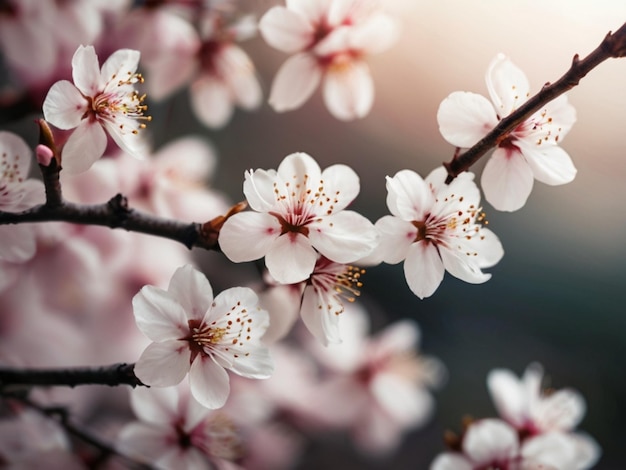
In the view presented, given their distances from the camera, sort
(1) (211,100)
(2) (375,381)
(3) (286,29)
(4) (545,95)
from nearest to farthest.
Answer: (4) (545,95) → (3) (286,29) → (1) (211,100) → (2) (375,381)

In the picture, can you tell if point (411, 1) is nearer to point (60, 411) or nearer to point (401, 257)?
point (401, 257)

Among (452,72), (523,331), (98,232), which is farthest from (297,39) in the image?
(523,331)

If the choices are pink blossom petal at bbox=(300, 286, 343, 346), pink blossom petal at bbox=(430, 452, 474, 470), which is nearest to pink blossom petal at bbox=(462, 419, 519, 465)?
pink blossom petal at bbox=(430, 452, 474, 470)

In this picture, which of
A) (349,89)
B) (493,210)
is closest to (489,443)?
(493,210)

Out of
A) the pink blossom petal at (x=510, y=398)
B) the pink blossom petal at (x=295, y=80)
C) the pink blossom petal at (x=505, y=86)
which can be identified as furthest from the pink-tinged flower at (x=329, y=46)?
the pink blossom petal at (x=510, y=398)

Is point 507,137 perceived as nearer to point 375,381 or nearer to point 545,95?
point 545,95
